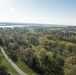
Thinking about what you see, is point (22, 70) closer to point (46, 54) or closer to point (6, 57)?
point (46, 54)

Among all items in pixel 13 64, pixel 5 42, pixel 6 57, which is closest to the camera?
pixel 13 64

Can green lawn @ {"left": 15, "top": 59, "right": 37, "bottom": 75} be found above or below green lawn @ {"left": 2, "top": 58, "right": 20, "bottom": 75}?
below

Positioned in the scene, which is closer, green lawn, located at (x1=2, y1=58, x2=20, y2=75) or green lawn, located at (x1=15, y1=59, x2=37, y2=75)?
green lawn, located at (x1=2, y1=58, x2=20, y2=75)

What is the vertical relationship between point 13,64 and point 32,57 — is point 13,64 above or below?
below

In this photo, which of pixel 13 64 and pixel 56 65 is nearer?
pixel 56 65

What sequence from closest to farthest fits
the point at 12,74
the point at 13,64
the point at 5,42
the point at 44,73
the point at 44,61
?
the point at 12,74
the point at 44,73
the point at 44,61
the point at 13,64
the point at 5,42

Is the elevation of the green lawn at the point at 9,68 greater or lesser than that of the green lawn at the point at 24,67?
greater

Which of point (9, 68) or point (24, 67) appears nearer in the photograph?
point (9, 68)

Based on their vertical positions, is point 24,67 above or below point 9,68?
below

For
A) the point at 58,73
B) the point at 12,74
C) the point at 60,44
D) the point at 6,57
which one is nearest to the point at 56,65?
the point at 58,73

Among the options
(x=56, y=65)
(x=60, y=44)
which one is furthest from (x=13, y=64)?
(x=60, y=44)

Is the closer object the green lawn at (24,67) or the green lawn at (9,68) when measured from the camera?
the green lawn at (9,68)
